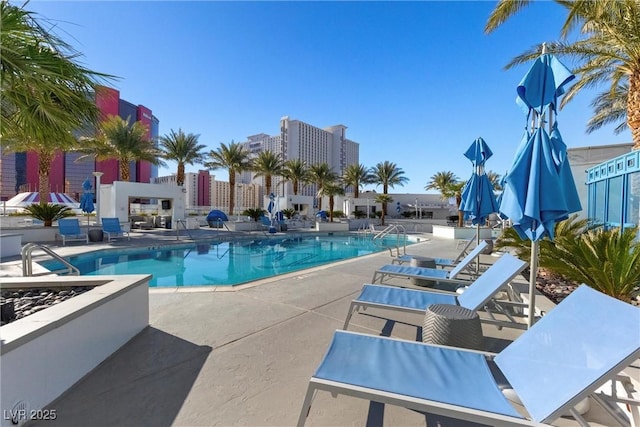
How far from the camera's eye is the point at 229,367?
9.18ft

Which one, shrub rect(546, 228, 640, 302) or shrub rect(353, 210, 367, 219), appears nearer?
shrub rect(546, 228, 640, 302)

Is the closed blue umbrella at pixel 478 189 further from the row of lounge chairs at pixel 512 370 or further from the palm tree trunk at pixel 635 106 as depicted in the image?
the row of lounge chairs at pixel 512 370

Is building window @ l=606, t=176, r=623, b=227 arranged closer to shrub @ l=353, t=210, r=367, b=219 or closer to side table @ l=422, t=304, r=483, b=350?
side table @ l=422, t=304, r=483, b=350

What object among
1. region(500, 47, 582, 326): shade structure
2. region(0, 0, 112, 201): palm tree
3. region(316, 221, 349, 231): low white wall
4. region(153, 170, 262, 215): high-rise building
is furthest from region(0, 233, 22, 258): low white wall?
region(153, 170, 262, 215): high-rise building

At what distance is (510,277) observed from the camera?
3207 millimetres

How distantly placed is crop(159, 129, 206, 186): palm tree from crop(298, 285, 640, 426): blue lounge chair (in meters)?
25.4

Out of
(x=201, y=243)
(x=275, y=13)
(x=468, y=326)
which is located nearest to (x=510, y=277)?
(x=468, y=326)

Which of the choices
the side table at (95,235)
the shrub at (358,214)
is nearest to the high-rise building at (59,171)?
the shrub at (358,214)

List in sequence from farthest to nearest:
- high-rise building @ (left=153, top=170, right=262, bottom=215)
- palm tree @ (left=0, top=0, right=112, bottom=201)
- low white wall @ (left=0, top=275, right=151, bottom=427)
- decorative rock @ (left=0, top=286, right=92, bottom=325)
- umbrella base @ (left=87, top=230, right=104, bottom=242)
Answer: high-rise building @ (left=153, top=170, right=262, bottom=215), umbrella base @ (left=87, top=230, right=104, bottom=242), decorative rock @ (left=0, top=286, right=92, bottom=325), palm tree @ (left=0, top=0, right=112, bottom=201), low white wall @ (left=0, top=275, right=151, bottom=427)

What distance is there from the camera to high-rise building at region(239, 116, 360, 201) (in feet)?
253

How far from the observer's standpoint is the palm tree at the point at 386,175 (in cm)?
3198

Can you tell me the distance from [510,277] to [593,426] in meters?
1.41

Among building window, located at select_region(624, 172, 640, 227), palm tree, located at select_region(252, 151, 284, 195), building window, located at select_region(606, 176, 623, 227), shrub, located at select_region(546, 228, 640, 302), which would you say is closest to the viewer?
shrub, located at select_region(546, 228, 640, 302)

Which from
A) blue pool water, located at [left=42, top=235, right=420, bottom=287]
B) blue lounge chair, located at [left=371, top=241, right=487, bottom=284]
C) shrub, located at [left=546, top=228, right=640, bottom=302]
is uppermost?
shrub, located at [left=546, top=228, right=640, bottom=302]
